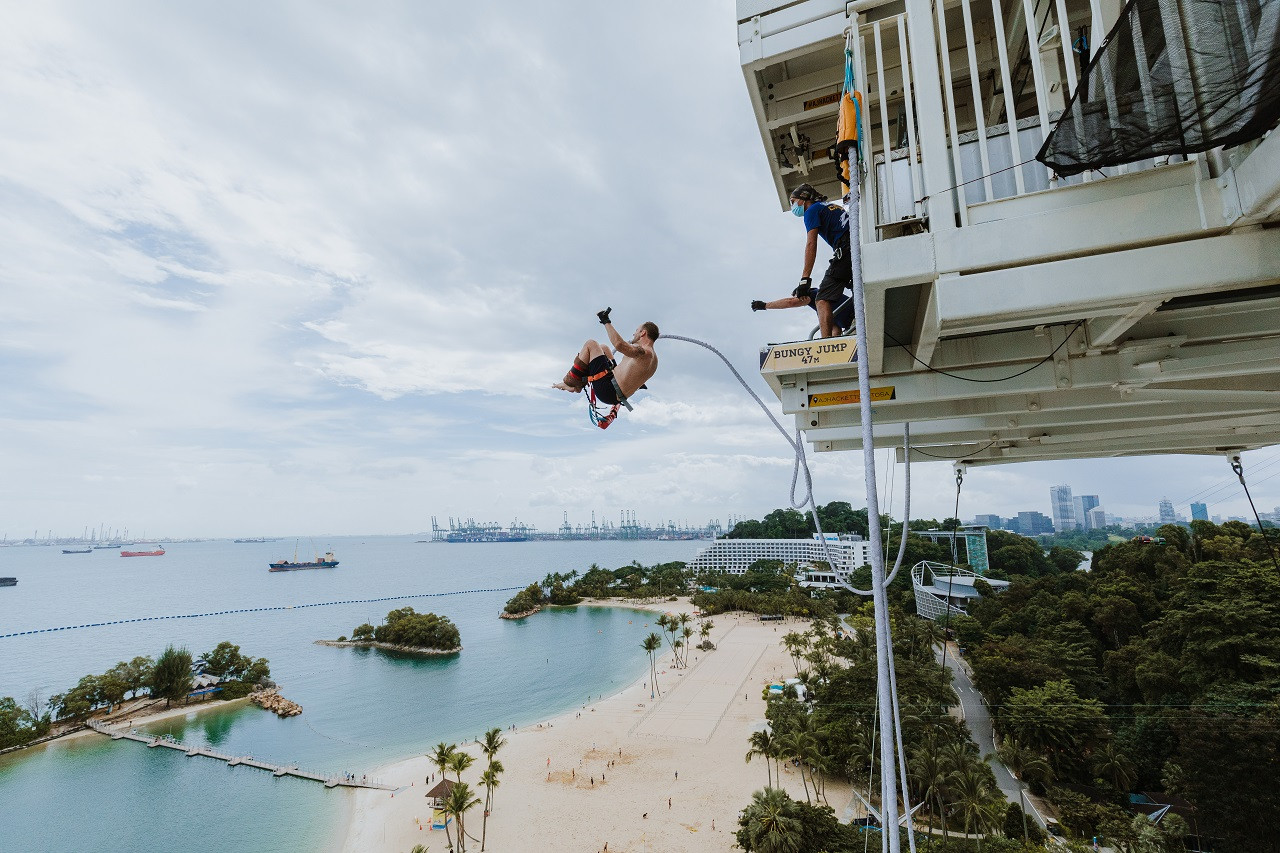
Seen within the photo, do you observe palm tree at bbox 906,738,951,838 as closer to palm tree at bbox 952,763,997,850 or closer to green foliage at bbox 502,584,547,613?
palm tree at bbox 952,763,997,850

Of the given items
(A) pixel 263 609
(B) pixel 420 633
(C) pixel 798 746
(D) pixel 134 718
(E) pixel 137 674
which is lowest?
(A) pixel 263 609

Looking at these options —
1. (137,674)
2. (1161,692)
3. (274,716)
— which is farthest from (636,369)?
(137,674)

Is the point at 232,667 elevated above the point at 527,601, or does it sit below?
above

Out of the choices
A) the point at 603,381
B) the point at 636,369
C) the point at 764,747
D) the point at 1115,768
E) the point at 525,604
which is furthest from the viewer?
the point at 525,604

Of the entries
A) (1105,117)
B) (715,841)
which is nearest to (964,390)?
Answer: (1105,117)

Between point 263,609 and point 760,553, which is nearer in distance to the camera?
point 263,609

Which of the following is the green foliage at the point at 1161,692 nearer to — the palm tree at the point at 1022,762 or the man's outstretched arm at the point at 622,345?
the palm tree at the point at 1022,762

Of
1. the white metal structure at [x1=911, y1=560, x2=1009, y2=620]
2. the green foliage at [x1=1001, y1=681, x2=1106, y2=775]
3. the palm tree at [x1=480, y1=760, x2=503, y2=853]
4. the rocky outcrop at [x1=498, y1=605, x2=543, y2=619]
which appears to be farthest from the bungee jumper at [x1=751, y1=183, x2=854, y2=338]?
the rocky outcrop at [x1=498, y1=605, x2=543, y2=619]

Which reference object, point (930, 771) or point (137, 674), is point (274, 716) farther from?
point (930, 771)

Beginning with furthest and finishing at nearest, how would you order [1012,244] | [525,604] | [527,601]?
[527,601] < [525,604] < [1012,244]
